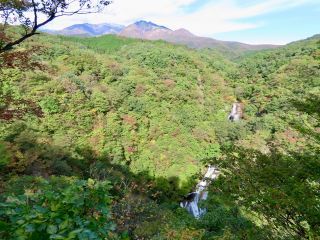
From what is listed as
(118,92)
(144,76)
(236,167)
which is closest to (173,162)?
(118,92)

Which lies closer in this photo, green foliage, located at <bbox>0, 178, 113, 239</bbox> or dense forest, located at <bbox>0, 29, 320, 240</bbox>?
green foliage, located at <bbox>0, 178, 113, 239</bbox>

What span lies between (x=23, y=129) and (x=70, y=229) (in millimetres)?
23660

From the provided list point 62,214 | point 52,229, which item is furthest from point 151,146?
point 52,229

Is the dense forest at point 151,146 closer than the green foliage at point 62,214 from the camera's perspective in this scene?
No

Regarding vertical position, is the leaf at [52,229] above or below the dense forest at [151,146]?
above

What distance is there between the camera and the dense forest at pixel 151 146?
8.59 feet

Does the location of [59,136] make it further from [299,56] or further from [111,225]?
[299,56]

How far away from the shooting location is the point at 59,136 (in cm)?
2686

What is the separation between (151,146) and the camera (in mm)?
33781

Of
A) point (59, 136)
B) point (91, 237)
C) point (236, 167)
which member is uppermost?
point (91, 237)

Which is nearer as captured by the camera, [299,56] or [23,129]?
[23,129]

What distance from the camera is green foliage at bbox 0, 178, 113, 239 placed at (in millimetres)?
2137

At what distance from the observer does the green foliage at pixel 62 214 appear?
2137mm

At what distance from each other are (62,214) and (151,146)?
104 ft
